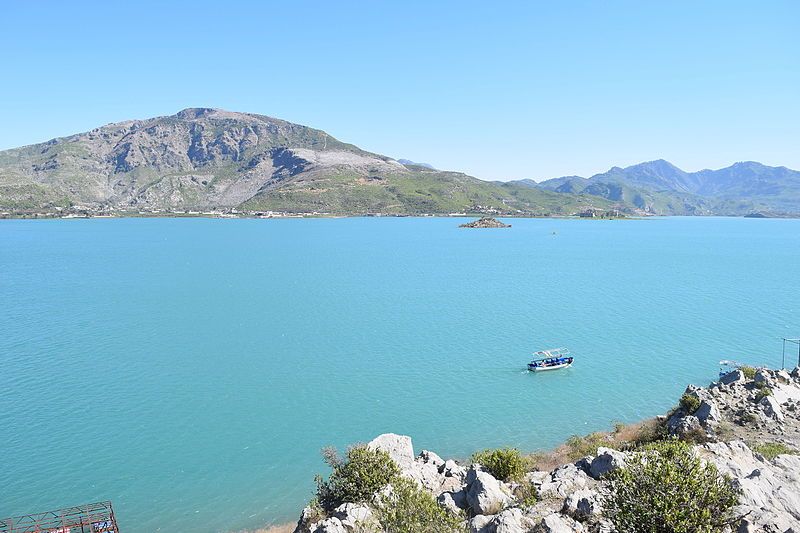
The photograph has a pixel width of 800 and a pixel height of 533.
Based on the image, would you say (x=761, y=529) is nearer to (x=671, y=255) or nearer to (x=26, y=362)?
(x=26, y=362)

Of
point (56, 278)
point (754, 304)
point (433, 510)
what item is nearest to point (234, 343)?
point (433, 510)

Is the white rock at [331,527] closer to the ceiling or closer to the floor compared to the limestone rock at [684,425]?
closer to the ceiling

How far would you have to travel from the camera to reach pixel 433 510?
59.5 ft

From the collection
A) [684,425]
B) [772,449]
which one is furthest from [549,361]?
[772,449]

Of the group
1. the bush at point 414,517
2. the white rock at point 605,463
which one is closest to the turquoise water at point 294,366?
the bush at point 414,517

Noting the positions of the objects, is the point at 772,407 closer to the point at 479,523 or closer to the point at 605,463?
the point at 605,463

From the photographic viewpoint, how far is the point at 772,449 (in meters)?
29.2

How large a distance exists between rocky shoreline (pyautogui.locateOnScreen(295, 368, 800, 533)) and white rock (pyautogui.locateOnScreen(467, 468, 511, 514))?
1.7 inches

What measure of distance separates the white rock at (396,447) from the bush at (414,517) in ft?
25.3

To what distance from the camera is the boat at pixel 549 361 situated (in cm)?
5653

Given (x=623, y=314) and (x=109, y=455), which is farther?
(x=623, y=314)

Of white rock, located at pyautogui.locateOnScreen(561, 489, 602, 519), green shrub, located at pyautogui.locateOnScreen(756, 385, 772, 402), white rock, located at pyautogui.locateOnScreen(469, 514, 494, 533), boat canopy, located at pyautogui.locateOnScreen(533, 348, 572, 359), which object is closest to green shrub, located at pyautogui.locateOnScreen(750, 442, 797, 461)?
green shrub, located at pyautogui.locateOnScreen(756, 385, 772, 402)

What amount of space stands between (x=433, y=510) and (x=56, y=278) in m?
124

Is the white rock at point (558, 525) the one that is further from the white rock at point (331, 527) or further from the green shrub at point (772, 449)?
the green shrub at point (772, 449)
